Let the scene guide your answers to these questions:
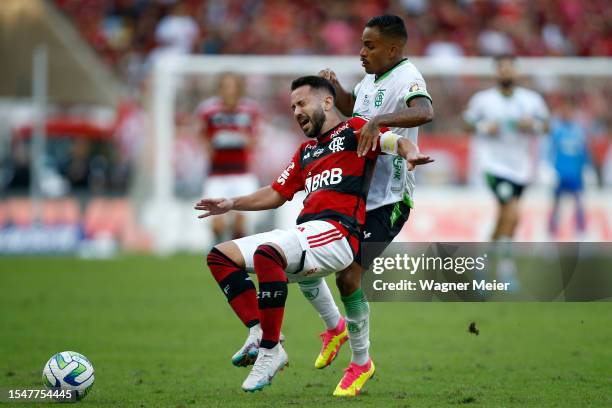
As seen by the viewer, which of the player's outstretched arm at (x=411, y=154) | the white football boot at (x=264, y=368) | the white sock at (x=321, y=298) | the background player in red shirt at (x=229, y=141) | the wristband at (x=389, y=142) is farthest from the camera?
the background player in red shirt at (x=229, y=141)

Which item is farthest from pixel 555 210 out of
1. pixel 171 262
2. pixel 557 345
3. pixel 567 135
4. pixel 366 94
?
pixel 366 94

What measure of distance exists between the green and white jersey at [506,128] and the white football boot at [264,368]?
8.22 metres

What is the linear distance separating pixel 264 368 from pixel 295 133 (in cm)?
1366

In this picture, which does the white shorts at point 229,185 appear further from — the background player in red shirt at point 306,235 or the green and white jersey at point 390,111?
the background player in red shirt at point 306,235

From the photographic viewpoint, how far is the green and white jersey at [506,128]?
14.4m

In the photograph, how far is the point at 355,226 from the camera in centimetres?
703

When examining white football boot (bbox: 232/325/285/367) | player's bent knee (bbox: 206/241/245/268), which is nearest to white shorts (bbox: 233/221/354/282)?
player's bent knee (bbox: 206/241/245/268)

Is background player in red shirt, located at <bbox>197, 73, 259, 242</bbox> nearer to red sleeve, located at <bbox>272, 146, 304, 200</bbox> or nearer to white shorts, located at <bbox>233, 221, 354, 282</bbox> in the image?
red sleeve, located at <bbox>272, 146, 304, 200</bbox>

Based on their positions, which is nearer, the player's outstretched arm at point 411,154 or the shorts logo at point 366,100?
the player's outstretched arm at point 411,154

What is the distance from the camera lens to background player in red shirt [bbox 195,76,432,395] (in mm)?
6727

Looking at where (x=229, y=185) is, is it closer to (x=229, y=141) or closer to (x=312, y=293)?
(x=229, y=141)

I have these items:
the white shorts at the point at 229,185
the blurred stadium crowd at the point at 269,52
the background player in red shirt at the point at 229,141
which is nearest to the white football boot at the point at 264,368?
the background player in red shirt at the point at 229,141

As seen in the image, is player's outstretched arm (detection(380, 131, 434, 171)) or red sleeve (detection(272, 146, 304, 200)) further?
red sleeve (detection(272, 146, 304, 200))

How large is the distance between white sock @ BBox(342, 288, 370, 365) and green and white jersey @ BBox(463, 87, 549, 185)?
7.55 metres
